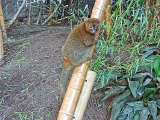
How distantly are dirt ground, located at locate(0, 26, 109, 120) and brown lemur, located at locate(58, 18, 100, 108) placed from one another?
492 millimetres

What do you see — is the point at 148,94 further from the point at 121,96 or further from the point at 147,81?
the point at 121,96

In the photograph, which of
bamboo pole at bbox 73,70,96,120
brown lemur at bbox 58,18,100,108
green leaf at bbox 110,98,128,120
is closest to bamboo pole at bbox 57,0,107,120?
bamboo pole at bbox 73,70,96,120

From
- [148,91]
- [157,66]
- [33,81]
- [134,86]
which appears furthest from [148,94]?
[33,81]

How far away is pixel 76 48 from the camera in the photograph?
1836mm

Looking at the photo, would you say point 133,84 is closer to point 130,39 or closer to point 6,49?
point 130,39

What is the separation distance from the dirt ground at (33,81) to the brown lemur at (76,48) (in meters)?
0.49

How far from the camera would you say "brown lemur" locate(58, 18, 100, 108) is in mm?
1658

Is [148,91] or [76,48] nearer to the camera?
[76,48]

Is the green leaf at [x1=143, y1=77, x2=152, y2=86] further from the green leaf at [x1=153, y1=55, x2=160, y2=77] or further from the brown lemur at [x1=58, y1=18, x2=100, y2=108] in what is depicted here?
the brown lemur at [x1=58, y1=18, x2=100, y2=108]

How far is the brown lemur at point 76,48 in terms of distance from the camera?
166 cm

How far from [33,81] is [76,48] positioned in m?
0.84

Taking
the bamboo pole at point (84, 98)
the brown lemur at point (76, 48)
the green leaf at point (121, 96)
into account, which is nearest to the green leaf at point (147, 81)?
the green leaf at point (121, 96)

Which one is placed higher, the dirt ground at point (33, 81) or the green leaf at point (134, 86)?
the green leaf at point (134, 86)

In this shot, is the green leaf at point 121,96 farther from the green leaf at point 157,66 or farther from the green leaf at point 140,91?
the green leaf at point 157,66
